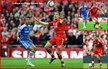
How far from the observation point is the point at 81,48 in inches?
792

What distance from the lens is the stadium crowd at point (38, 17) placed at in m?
20.0

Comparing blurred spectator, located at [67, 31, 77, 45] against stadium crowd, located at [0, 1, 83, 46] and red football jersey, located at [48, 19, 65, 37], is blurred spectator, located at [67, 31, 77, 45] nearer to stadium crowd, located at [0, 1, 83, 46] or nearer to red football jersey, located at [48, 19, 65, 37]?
stadium crowd, located at [0, 1, 83, 46]

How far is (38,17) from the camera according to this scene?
22.7 meters

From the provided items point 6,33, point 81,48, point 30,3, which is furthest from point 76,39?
point 30,3

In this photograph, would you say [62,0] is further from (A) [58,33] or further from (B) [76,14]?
(A) [58,33]

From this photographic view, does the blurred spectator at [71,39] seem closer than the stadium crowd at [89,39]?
No

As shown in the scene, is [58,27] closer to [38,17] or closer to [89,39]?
[89,39]

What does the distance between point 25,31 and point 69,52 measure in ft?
23.8

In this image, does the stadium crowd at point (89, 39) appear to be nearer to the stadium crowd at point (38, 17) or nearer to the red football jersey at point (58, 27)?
the stadium crowd at point (38, 17)

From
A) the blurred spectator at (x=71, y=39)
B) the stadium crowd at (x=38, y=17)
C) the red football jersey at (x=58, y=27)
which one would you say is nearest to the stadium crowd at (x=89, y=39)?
the stadium crowd at (x=38, y=17)

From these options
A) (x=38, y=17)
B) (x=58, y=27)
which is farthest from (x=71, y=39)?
(x=58, y=27)

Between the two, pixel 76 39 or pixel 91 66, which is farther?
pixel 76 39

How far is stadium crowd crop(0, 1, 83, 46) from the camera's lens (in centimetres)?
1997

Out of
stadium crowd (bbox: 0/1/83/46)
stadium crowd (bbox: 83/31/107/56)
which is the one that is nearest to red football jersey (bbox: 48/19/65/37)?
stadium crowd (bbox: 83/31/107/56)
